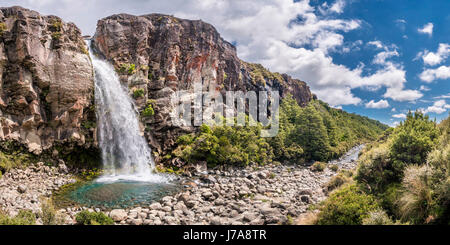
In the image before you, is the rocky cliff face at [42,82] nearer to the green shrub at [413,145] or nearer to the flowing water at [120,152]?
the flowing water at [120,152]

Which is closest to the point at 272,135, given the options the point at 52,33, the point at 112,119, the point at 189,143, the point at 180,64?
the point at 189,143

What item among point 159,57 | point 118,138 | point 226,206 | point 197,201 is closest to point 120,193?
point 197,201

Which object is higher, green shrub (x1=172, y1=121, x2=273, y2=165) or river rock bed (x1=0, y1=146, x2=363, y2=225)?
green shrub (x1=172, y1=121, x2=273, y2=165)

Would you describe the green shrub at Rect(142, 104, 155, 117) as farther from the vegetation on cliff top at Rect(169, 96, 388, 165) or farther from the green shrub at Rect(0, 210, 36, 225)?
the green shrub at Rect(0, 210, 36, 225)

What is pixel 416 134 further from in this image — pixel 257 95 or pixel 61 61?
pixel 257 95

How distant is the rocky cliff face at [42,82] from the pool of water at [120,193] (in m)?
6.94

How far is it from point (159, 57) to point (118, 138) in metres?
17.0

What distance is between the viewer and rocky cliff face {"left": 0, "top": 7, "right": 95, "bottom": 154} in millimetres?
19141

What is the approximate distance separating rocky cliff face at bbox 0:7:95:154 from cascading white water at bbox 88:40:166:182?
134cm

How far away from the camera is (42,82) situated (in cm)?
2088

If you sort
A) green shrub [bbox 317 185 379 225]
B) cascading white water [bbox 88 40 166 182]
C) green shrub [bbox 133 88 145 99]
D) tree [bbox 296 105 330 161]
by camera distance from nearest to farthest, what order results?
green shrub [bbox 317 185 379 225], cascading white water [bbox 88 40 166 182], green shrub [bbox 133 88 145 99], tree [bbox 296 105 330 161]

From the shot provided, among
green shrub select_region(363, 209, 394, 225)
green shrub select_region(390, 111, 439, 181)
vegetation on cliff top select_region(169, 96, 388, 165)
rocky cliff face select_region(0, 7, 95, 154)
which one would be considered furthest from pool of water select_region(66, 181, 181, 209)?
green shrub select_region(390, 111, 439, 181)

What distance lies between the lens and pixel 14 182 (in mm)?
16438

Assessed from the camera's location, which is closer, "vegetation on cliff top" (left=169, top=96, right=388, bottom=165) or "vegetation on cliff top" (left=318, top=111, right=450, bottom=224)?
"vegetation on cliff top" (left=318, top=111, right=450, bottom=224)
